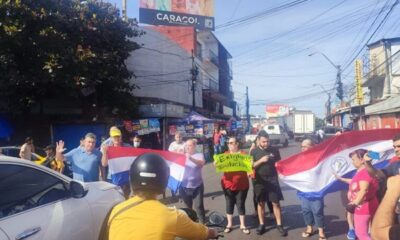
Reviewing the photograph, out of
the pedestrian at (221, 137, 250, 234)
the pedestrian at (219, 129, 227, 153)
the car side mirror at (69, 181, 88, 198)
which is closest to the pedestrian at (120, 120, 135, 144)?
the pedestrian at (219, 129, 227, 153)

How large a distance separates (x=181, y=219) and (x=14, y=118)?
74.5ft

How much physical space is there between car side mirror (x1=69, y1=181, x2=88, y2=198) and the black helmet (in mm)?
2222

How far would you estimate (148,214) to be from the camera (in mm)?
2818

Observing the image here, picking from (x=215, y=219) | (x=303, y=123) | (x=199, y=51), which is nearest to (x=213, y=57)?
(x=199, y=51)

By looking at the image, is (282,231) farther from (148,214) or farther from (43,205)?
(148,214)

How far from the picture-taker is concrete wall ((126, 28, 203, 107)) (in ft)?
105

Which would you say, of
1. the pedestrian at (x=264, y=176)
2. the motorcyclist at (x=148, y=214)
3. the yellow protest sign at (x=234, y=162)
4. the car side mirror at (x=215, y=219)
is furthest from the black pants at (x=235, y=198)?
the motorcyclist at (x=148, y=214)

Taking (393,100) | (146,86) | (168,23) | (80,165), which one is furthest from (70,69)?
(168,23)

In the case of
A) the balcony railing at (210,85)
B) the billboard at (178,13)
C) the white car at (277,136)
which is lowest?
the white car at (277,136)

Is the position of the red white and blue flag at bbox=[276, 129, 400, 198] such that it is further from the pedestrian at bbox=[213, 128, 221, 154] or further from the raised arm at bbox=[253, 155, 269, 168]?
the pedestrian at bbox=[213, 128, 221, 154]

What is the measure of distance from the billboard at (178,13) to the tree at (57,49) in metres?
22.1

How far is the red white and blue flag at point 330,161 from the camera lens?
7934mm

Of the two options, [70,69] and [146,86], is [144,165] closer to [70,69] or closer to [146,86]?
[70,69]

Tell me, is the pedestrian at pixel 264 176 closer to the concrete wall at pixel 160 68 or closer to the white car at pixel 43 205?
the white car at pixel 43 205
